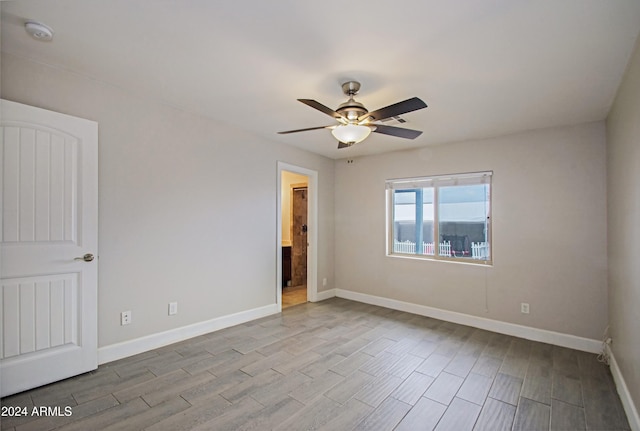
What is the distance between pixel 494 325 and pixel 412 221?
1790 millimetres

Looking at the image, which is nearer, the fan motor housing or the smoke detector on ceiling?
the smoke detector on ceiling

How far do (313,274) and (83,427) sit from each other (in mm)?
3565

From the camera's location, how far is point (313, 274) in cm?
519

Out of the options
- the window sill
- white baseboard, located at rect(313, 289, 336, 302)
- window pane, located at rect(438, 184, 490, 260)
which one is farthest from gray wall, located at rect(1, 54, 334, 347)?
window pane, located at rect(438, 184, 490, 260)

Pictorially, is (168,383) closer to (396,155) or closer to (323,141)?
(323,141)

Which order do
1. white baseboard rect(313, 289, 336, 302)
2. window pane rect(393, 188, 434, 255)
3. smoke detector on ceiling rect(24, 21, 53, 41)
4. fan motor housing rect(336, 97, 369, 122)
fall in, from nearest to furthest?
smoke detector on ceiling rect(24, 21, 53, 41) → fan motor housing rect(336, 97, 369, 122) → window pane rect(393, 188, 434, 255) → white baseboard rect(313, 289, 336, 302)

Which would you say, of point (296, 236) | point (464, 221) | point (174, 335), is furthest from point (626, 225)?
point (296, 236)

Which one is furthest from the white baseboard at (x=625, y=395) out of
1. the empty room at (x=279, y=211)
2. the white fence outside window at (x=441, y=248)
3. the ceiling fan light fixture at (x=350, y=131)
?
the ceiling fan light fixture at (x=350, y=131)

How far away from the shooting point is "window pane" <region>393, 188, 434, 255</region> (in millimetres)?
4645

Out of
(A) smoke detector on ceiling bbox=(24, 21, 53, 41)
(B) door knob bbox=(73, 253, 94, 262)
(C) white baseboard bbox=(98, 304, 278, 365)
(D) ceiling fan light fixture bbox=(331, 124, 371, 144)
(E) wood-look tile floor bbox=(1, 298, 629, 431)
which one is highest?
(A) smoke detector on ceiling bbox=(24, 21, 53, 41)

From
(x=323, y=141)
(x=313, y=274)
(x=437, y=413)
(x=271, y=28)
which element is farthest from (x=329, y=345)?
(x=271, y=28)

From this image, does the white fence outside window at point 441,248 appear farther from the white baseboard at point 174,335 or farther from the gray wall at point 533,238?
the white baseboard at point 174,335

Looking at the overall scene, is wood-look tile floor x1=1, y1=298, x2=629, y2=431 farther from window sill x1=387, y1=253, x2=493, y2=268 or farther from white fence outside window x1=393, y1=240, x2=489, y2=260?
white fence outside window x1=393, y1=240, x2=489, y2=260

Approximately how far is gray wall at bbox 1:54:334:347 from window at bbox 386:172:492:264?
200 centimetres
